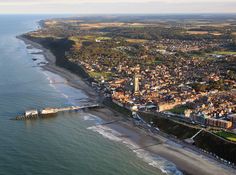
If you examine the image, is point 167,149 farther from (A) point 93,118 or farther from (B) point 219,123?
(A) point 93,118

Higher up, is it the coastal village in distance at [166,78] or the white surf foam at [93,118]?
the coastal village in distance at [166,78]

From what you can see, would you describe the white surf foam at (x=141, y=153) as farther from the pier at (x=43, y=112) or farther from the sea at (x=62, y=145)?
the pier at (x=43, y=112)

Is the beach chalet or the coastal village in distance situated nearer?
the coastal village in distance

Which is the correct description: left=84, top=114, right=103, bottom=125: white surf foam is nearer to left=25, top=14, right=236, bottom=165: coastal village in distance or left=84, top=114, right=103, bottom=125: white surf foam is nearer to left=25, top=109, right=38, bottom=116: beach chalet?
left=25, top=14, right=236, bottom=165: coastal village in distance

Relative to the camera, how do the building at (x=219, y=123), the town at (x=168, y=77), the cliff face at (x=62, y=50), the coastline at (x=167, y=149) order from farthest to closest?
the cliff face at (x=62, y=50) < the town at (x=168, y=77) < the building at (x=219, y=123) < the coastline at (x=167, y=149)

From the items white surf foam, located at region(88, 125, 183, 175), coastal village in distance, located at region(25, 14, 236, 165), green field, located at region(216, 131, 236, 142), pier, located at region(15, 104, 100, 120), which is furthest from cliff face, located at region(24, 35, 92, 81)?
green field, located at region(216, 131, 236, 142)

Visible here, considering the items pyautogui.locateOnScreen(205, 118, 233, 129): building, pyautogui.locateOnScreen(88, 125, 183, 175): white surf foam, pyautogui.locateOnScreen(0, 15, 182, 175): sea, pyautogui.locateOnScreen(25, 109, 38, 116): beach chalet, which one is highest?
pyautogui.locateOnScreen(205, 118, 233, 129): building

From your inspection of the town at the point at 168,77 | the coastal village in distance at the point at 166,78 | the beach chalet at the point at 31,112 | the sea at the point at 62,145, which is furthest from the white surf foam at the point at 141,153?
the beach chalet at the point at 31,112

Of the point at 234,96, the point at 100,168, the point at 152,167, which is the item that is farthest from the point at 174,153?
the point at 234,96
